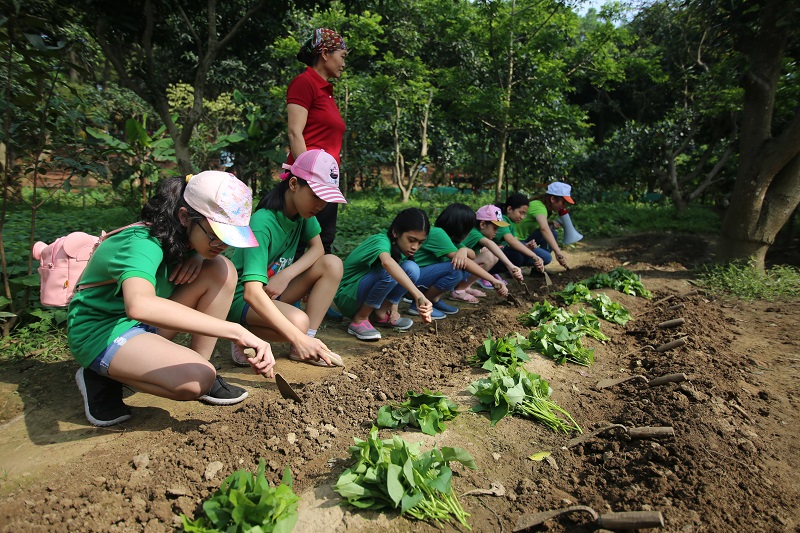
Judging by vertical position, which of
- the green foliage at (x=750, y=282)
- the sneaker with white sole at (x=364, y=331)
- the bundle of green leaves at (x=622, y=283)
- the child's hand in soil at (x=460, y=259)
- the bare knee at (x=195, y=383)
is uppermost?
the child's hand in soil at (x=460, y=259)

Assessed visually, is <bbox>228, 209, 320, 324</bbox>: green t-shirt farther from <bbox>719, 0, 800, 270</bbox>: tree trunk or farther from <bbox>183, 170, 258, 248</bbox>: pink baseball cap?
<bbox>719, 0, 800, 270</bbox>: tree trunk

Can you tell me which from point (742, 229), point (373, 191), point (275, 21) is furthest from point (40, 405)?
point (373, 191)

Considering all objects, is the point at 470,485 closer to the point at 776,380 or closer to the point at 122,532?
the point at 122,532

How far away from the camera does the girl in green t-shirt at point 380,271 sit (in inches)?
135

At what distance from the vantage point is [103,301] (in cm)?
219

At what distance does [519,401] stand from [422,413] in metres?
0.49

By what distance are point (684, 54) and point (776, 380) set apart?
11.0 metres

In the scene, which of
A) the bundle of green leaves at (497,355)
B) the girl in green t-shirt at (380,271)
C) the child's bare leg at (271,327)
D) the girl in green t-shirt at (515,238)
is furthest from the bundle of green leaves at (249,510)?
the girl in green t-shirt at (515,238)

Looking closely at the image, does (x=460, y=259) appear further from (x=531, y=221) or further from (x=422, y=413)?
(x=531, y=221)

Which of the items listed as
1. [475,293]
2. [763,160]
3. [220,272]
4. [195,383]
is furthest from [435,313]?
[763,160]

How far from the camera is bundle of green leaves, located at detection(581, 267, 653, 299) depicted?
16.2ft

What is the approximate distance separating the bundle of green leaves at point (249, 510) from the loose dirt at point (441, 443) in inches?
5.9

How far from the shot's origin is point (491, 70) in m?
9.20

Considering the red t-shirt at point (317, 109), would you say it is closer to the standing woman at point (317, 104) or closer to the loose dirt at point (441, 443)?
the standing woman at point (317, 104)
